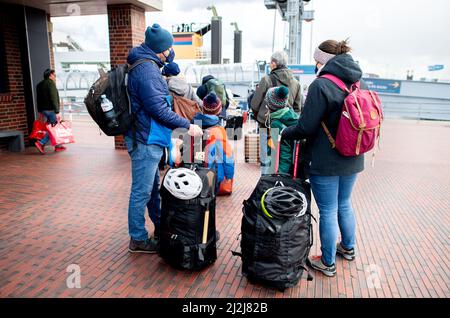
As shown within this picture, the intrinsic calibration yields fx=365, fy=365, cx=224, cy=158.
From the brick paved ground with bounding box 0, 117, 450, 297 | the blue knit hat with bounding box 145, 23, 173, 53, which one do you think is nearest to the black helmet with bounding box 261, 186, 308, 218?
the brick paved ground with bounding box 0, 117, 450, 297

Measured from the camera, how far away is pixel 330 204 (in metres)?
2.96

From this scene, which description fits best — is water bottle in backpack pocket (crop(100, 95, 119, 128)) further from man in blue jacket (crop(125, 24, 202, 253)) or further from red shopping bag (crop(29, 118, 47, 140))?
red shopping bag (crop(29, 118, 47, 140))

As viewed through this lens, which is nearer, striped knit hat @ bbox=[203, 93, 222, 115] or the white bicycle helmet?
the white bicycle helmet

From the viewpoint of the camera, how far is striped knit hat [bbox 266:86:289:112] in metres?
4.09

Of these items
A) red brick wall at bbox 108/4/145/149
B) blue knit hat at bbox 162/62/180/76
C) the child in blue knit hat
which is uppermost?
red brick wall at bbox 108/4/145/149

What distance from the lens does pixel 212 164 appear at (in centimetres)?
460

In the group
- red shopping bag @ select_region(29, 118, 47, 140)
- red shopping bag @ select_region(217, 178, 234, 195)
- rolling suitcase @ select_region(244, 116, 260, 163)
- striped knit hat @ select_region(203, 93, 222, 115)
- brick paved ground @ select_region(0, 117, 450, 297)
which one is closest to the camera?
brick paved ground @ select_region(0, 117, 450, 297)

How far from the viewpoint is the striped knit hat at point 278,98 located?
409 cm

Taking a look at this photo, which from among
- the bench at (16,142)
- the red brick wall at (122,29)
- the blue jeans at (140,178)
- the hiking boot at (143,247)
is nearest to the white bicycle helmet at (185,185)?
the blue jeans at (140,178)

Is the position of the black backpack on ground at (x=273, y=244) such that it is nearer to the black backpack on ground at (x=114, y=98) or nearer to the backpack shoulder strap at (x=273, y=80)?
the black backpack on ground at (x=114, y=98)

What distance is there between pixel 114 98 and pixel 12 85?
6654 millimetres

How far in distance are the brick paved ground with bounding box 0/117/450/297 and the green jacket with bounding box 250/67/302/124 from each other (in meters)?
1.21

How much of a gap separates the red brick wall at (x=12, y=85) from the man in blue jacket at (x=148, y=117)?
20.8ft
